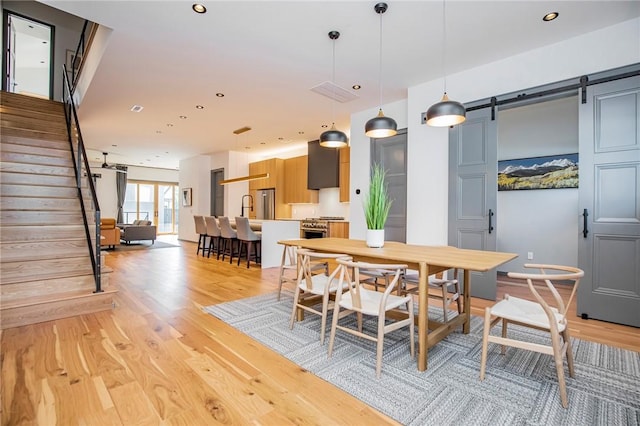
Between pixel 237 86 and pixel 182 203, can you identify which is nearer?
pixel 237 86

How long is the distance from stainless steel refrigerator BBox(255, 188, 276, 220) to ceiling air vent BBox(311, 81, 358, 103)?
13.3ft

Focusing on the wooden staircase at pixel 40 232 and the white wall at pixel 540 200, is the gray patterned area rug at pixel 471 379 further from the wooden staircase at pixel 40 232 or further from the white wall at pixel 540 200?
the white wall at pixel 540 200

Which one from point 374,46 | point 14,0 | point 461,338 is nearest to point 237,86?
point 374,46

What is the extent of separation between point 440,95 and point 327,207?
4.06m

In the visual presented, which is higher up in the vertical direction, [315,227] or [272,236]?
[315,227]

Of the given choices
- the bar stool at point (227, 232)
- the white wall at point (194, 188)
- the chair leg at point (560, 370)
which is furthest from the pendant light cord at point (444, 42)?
the white wall at point (194, 188)

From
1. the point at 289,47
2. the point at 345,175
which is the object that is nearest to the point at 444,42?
the point at 289,47

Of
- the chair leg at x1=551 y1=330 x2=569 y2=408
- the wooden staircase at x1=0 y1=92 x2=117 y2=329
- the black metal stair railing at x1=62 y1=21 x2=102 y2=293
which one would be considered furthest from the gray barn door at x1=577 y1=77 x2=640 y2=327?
the wooden staircase at x1=0 y1=92 x2=117 y2=329

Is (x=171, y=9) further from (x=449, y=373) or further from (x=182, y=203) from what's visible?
(x=182, y=203)

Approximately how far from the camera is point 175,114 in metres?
5.79

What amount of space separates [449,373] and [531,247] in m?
3.70

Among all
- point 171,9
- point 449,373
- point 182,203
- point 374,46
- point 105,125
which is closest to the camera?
point 449,373

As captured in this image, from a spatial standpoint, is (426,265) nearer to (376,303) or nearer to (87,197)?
(376,303)

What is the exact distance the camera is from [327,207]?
7652 mm
